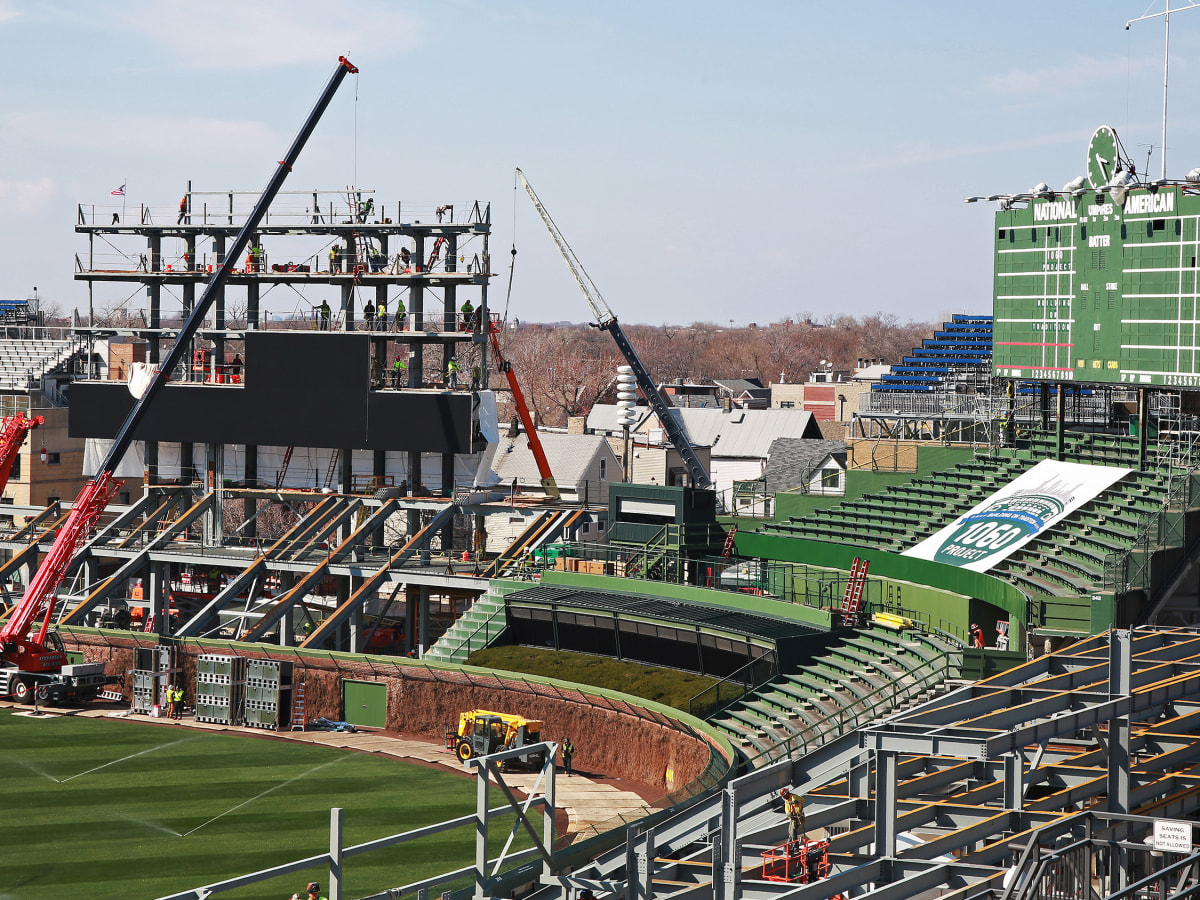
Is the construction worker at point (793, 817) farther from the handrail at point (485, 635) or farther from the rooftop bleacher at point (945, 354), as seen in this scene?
the rooftop bleacher at point (945, 354)

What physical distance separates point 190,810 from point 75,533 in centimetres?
1931

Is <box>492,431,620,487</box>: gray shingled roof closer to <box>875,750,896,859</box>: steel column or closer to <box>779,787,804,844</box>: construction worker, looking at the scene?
<box>779,787,804,844</box>: construction worker

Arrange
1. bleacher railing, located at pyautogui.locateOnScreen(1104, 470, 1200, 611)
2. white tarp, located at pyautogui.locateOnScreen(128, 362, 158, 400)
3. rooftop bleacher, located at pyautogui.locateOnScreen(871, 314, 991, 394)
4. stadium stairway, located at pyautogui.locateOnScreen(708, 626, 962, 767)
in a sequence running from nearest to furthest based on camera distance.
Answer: stadium stairway, located at pyautogui.locateOnScreen(708, 626, 962, 767) < bleacher railing, located at pyautogui.locateOnScreen(1104, 470, 1200, 611) < white tarp, located at pyautogui.locateOnScreen(128, 362, 158, 400) < rooftop bleacher, located at pyautogui.locateOnScreen(871, 314, 991, 394)

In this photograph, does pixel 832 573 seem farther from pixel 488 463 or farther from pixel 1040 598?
pixel 488 463

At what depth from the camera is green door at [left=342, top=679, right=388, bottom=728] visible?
44031 mm

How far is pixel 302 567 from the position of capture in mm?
51781

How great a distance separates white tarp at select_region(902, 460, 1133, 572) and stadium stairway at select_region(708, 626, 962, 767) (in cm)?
299

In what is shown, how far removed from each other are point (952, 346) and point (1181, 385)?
6290 centimetres

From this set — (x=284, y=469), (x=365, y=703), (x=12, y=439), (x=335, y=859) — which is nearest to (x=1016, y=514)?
(x=365, y=703)

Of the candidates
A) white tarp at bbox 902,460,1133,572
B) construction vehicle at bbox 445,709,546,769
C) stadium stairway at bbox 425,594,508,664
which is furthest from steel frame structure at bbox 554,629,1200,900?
stadium stairway at bbox 425,594,508,664

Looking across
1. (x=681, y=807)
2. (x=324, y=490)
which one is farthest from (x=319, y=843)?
(x=324, y=490)

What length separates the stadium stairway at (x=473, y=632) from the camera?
46.4m

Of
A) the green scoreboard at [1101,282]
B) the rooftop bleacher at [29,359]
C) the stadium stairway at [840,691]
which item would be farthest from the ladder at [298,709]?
the rooftop bleacher at [29,359]

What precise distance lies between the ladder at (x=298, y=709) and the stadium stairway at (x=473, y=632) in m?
3.86
